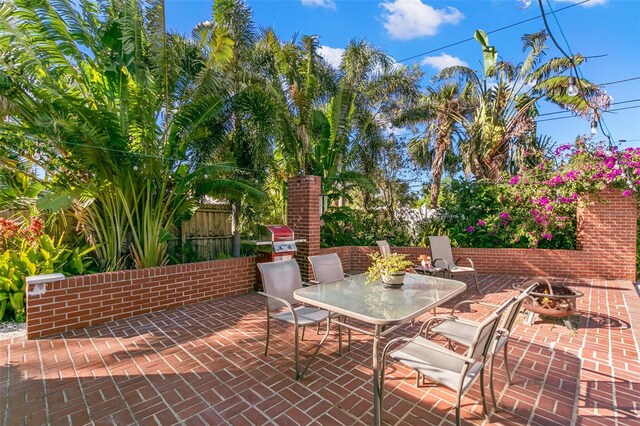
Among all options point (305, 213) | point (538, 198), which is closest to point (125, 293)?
point (305, 213)

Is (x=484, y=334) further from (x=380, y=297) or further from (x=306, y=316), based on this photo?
(x=306, y=316)

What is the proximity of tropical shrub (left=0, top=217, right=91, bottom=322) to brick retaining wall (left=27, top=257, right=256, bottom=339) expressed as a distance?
67 centimetres

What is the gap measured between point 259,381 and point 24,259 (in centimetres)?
390

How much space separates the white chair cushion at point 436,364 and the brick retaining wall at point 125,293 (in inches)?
153

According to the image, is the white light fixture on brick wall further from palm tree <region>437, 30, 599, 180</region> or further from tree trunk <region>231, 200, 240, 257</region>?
palm tree <region>437, 30, 599, 180</region>

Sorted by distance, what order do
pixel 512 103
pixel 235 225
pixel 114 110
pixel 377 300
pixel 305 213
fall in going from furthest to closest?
1. pixel 512 103
2. pixel 235 225
3. pixel 305 213
4. pixel 114 110
5. pixel 377 300

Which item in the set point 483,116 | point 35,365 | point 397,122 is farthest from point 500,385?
point 483,116

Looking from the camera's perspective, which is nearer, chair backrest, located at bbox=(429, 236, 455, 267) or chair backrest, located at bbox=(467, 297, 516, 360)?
chair backrest, located at bbox=(467, 297, 516, 360)

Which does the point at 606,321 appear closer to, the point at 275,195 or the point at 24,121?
the point at 275,195

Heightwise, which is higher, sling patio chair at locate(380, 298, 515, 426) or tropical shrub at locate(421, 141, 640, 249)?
tropical shrub at locate(421, 141, 640, 249)

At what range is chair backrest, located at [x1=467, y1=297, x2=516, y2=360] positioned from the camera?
1898 millimetres

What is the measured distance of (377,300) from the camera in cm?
272

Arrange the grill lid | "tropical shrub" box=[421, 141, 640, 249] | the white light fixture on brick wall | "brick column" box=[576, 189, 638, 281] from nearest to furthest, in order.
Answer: the white light fixture on brick wall → the grill lid → "tropical shrub" box=[421, 141, 640, 249] → "brick column" box=[576, 189, 638, 281]

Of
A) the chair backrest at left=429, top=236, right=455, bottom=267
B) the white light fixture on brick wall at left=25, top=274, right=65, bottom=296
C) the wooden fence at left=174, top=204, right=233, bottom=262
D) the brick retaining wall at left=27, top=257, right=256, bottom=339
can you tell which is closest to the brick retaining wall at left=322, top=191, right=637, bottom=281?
the chair backrest at left=429, top=236, right=455, bottom=267
